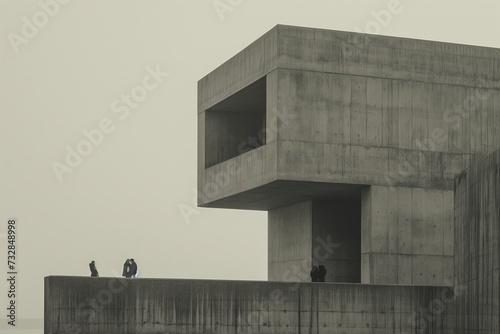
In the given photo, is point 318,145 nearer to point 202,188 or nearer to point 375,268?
point 375,268

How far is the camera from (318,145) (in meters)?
35.9

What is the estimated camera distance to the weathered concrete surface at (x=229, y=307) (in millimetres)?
31047

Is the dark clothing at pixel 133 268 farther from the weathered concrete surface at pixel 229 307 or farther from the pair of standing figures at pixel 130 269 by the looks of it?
the weathered concrete surface at pixel 229 307

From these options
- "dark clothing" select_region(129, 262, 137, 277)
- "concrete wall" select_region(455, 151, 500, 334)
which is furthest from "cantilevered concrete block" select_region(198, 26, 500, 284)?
"dark clothing" select_region(129, 262, 137, 277)

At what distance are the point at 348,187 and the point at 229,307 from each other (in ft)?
21.3

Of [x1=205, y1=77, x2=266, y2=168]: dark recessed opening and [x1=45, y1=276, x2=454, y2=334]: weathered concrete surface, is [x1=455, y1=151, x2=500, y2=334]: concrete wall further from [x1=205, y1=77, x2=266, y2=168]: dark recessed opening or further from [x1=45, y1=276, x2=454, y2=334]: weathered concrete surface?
[x1=205, y1=77, x2=266, y2=168]: dark recessed opening

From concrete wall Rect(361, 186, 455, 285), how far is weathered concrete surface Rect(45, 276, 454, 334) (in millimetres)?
2601

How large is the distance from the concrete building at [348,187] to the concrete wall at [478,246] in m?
0.12

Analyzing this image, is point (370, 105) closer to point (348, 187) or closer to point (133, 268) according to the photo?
point (348, 187)

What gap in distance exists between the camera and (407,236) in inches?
1444

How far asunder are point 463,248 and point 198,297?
6842 mm

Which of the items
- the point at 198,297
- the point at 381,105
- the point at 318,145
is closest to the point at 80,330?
the point at 198,297

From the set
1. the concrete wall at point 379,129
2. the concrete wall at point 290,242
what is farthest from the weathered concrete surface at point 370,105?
the concrete wall at point 290,242

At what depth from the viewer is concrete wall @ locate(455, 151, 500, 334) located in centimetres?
2819
